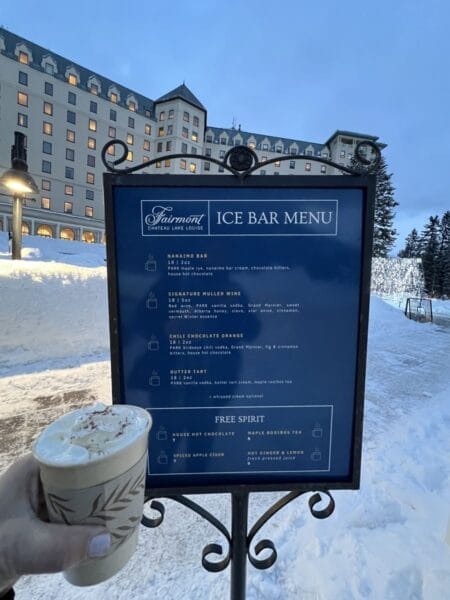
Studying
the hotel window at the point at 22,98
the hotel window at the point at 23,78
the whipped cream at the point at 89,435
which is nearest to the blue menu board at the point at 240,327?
the whipped cream at the point at 89,435

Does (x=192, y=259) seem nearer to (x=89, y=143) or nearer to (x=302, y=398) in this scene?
(x=302, y=398)

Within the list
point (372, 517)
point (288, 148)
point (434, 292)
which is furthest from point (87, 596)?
point (288, 148)

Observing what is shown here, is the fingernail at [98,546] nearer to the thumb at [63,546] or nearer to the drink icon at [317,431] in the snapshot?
the thumb at [63,546]

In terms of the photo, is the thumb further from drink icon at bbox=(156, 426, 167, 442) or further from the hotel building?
the hotel building

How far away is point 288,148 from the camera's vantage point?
5341 cm

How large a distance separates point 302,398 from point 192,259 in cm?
85

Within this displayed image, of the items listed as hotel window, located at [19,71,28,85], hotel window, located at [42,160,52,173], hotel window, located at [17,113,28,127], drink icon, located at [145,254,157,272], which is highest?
hotel window, located at [19,71,28,85]

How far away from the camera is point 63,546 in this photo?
87cm

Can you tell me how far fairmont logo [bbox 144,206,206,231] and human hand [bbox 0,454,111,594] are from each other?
3.56 feet

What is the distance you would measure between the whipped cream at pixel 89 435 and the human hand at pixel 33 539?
229mm

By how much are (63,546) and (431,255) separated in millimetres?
54642

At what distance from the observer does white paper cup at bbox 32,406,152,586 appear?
0.83 metres

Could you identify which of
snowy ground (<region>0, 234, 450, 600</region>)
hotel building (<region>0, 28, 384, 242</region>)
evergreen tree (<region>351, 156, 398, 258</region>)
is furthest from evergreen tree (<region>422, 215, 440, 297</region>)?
snowy ground (<region>0, 234, 450, 600</region>)

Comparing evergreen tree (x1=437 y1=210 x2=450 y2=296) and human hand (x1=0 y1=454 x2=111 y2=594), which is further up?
evergreen tree (x1=437 y1=210 x2=450 y2=296)
